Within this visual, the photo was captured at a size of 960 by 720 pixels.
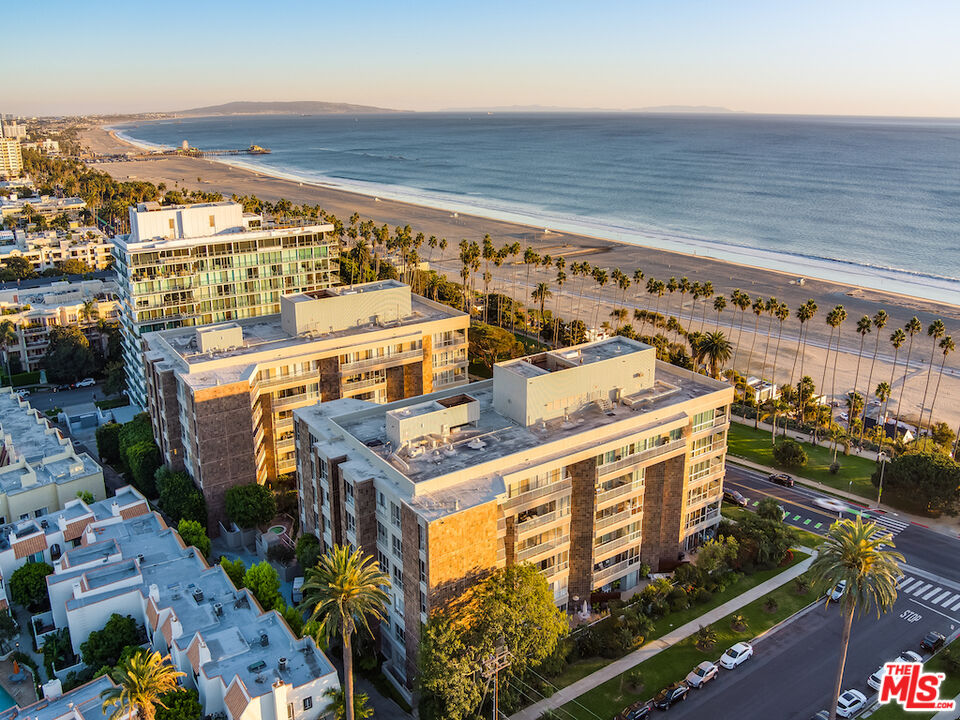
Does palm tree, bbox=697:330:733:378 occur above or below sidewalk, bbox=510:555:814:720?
above

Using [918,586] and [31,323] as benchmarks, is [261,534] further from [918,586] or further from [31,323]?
[31,323]

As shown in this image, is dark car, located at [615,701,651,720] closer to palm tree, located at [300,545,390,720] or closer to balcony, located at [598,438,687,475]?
balcony, located at [598,438,687,475]

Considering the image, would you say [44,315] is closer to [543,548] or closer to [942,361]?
[543,548]

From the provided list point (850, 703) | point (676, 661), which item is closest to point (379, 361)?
point (676, 661)

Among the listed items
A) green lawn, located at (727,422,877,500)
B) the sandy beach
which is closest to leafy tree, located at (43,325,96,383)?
the sandy beach

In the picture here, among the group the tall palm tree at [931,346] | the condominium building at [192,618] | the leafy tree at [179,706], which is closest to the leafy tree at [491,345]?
the tall palm tree at [931,346]

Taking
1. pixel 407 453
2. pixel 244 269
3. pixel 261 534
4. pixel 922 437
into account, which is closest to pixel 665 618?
pixel 407 453
